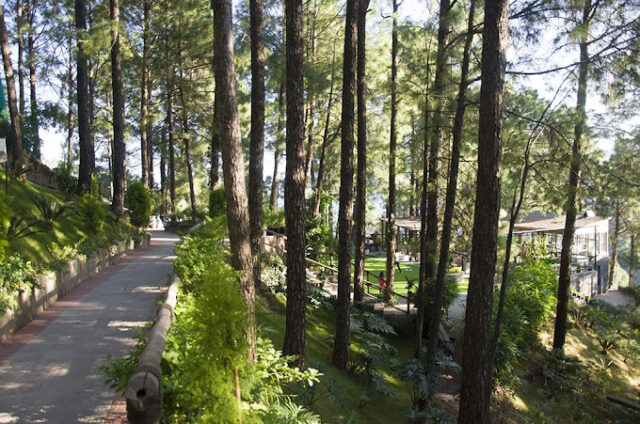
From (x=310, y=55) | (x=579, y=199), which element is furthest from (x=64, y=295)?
(x=310, y=55)

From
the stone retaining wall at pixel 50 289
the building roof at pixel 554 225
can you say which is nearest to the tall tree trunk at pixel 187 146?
the stone retaining wall at pixel 50 289

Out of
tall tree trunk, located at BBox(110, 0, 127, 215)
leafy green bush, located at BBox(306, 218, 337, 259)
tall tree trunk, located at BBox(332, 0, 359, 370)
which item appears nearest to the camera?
tall tree trunk, located at BBox(332, 0, 359, 370)

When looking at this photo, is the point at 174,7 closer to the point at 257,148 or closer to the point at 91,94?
the point at 91,94

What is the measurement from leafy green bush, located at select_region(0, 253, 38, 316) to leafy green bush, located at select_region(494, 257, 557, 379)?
10.4 meters

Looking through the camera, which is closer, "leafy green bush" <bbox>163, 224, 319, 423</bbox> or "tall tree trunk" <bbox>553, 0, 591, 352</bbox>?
"leafy green bush" <bbox>163, 224, 319, 423</bbox>

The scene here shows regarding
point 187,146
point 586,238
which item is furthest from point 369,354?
point 586,238

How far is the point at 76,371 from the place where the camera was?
5777mm

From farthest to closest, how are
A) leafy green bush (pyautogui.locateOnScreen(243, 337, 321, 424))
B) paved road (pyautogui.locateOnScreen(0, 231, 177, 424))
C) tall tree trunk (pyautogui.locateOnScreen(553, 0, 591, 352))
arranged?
tall tree trunk (pyautogui.locateOnScreen(553, 0, 591, 352)) < paved road (pyautogui.locateOnScreen(0, 231, 177, 424)) < leafy green bush (pyautogui.locateOnScreen(243, 337, 321, 424))

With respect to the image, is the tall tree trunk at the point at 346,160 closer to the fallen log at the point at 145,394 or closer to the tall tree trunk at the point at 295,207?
the tall tree trunk at the point at 295,207

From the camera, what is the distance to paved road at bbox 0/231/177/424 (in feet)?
15.9

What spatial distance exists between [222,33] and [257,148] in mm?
5552

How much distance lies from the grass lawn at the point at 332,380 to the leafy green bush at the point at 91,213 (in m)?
5.67

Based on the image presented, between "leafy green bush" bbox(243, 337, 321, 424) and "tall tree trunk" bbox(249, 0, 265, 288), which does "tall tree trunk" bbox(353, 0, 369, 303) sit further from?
"leafy green bush" bbox(243, 337, 321, 424)

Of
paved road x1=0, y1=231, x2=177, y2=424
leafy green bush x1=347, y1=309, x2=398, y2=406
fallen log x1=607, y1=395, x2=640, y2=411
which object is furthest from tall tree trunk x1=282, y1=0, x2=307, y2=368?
fallen log x1=607, y1=395, x2=640, y2=411
